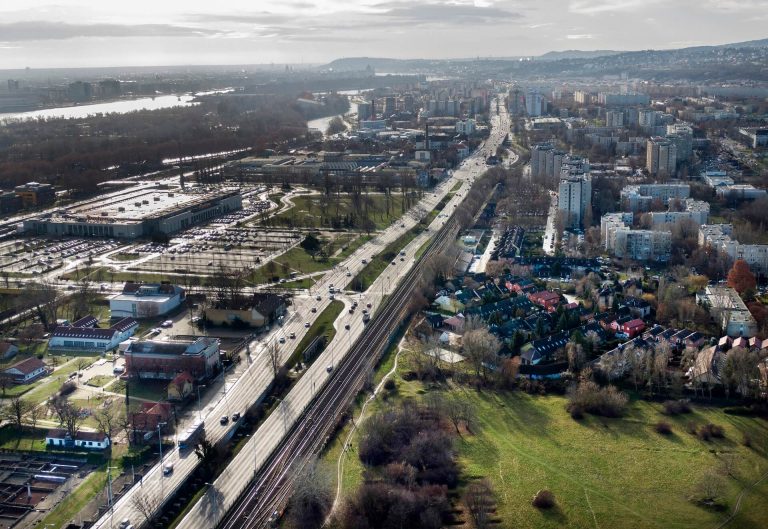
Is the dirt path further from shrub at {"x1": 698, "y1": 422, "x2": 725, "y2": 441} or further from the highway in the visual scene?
shrub at {"x1": 698, "y1": 422, "x2": 725, "y2": 441}

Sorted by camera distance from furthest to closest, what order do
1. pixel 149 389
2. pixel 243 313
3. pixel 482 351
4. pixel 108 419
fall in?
pixel 243 313
pixel 482 351
pixel 149 389
pixel 108 419

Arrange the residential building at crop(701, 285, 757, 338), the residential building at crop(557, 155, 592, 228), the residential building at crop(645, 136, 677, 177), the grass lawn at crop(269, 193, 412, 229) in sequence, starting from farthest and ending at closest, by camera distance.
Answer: the residential building at crop(645, 136, 677, 177)
the grass lawn at crop(269, 193, 412, 229)
the residential building at crop(557, 155, 592, 228)
the residential building at crop(701, 285, 757, 338)

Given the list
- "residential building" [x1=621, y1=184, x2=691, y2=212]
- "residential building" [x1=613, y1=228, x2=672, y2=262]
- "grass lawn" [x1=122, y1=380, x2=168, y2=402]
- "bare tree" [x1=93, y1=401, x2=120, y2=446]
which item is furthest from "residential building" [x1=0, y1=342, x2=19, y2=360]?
"residential building" [x1=621, y1=184, x2=691, y2=212]

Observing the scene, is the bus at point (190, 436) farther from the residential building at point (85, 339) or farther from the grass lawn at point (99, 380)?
the residential building at point (85, 339)

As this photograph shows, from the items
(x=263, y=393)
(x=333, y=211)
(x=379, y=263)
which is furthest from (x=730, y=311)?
(x=333, y=211)

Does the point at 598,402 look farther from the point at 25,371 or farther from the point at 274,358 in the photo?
the point at 25,371

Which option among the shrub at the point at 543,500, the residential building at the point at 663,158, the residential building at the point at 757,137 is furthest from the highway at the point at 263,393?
the residential building at the point at 757,137
